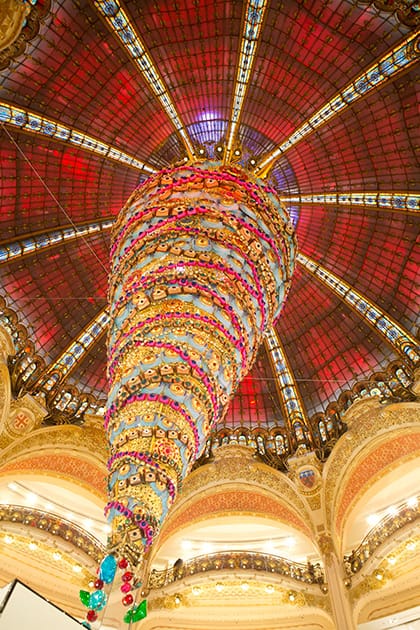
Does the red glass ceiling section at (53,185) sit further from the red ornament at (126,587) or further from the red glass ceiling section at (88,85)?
the red ornament at (126,587)

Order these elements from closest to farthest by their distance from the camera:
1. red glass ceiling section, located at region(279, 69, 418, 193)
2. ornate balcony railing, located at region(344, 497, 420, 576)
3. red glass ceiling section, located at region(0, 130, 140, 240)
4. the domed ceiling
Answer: the domed ceiling < red glass ceiling section, located at region(279, 69, 418, 193) < ornate balcony railing, located at region(344, 497, 420, 576) < red glass ceiling section, located at region(0, 130, 140, 240)

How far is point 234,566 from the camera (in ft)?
42.3

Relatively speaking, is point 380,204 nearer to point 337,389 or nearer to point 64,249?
point 337,389

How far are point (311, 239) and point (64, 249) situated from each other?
24.4ft

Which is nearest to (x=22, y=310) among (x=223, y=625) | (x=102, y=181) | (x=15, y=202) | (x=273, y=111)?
(x=15, y=202)

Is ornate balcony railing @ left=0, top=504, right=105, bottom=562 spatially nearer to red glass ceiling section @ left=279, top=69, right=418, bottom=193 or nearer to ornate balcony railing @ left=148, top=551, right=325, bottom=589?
ornate balcony railing @ left=148, top=551, right=325, bottom=589

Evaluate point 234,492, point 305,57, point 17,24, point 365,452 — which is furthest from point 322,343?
point 17,24

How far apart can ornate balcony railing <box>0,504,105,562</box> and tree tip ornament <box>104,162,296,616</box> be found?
9050mm

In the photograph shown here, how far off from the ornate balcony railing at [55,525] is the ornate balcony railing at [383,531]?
6858mm

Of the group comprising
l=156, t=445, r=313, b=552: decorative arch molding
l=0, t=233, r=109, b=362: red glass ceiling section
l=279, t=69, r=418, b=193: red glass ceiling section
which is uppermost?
l=279, t=69, r=418, b=193: red glass ceiling section

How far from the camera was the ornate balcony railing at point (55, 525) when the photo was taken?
12961 millimetres

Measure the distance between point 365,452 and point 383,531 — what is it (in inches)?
79.8

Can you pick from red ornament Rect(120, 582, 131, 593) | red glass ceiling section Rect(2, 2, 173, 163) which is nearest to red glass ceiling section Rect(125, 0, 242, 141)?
red glass ceiling section Rect(2, 2, 173, 163)

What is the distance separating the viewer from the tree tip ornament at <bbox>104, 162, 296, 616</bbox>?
4637 millimetres
